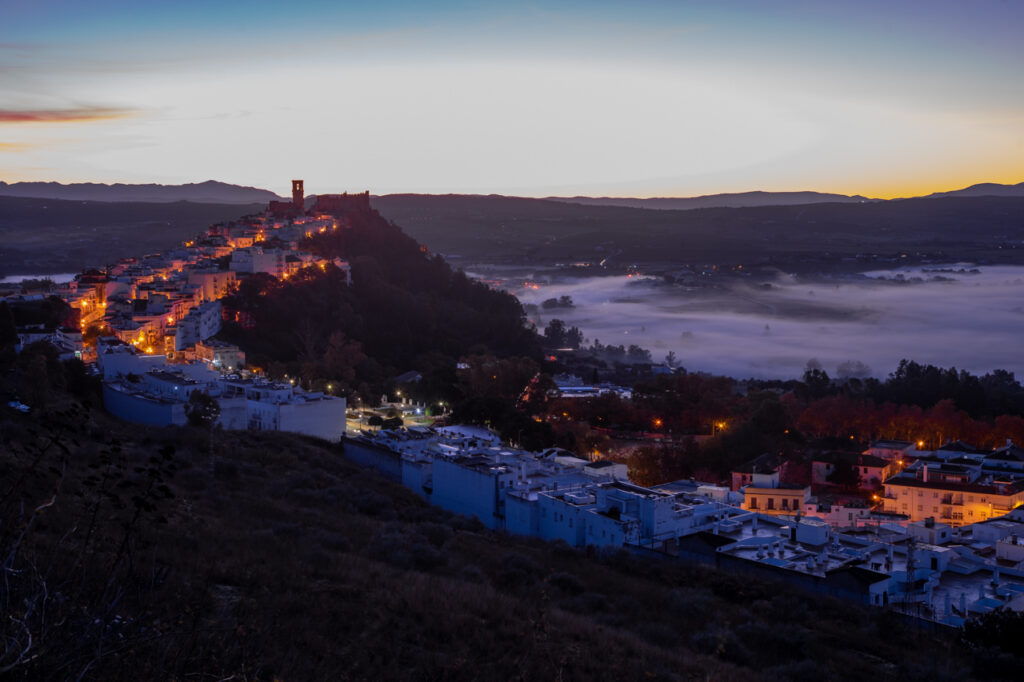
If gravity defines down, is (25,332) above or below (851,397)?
above

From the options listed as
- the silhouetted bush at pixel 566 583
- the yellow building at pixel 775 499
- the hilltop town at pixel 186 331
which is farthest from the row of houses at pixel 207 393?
the silhouetted bush at pixel 566 583

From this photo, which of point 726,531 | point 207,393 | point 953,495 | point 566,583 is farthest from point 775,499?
point 207,393

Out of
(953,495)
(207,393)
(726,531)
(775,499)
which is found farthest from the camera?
(207,393)

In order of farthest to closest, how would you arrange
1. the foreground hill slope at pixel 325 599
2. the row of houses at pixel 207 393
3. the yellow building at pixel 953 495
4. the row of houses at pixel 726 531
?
the row of houses at pixel 207 393
the yellow building at pixel 953 495
the row of houses at pixel 726 531
the foreground hill slope at pixel 325 599

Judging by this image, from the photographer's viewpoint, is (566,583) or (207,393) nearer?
(566,583)

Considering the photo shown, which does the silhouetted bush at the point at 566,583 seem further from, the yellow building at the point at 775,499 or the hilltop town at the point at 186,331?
the hilltop town at the point at 186,331

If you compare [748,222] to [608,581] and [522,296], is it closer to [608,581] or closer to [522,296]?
[522,296]

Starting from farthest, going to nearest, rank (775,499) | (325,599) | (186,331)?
(186,331) → (775,499) → (325,599)

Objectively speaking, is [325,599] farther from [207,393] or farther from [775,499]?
[207,393]

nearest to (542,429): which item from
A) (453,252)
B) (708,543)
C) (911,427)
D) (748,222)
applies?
(708,543)
